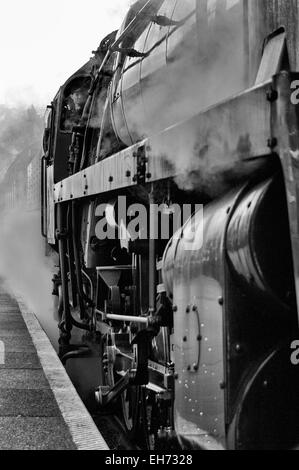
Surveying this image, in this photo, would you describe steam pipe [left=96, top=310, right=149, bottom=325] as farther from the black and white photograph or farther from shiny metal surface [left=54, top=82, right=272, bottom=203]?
shiny metal surface [left=54, top=82, right=272, bottom=203]

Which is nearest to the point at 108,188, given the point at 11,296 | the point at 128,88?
the point at 128,88

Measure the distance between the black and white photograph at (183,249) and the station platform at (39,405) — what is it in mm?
18

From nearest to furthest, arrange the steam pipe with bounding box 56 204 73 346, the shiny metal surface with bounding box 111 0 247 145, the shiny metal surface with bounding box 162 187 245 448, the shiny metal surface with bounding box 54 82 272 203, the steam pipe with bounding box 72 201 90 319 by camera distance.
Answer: the shiny metal surface with bounding box 54 82 272 203, the shiny metal surface with bounding box 162 187 245 448, the shiny metal surface with bounding box 111 0 247 145, the steam pipe with bounding box 72 201 90 319, the steam pipe with bounding box 56 204 73 346

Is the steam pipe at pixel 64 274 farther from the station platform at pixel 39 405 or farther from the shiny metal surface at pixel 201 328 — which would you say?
the shiny metal surface at pixel 201 328

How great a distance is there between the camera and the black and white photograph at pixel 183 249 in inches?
94.3

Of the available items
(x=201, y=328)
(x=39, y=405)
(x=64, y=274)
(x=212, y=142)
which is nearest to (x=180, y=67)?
(x=212, y=142)

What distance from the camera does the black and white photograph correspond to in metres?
2.39

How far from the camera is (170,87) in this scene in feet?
12.4

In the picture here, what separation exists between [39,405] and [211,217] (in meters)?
2.54

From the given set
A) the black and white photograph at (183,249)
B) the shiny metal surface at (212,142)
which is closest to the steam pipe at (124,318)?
the black and white photograph at (183,249)

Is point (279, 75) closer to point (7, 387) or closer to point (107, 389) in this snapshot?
point (107, 389)

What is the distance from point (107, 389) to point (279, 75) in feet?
10.4

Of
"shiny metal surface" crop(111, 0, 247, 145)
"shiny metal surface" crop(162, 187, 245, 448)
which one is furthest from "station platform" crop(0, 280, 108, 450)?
"shiny metal surface" crop(111, 0, 247, 145)

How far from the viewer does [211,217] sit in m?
2.75
